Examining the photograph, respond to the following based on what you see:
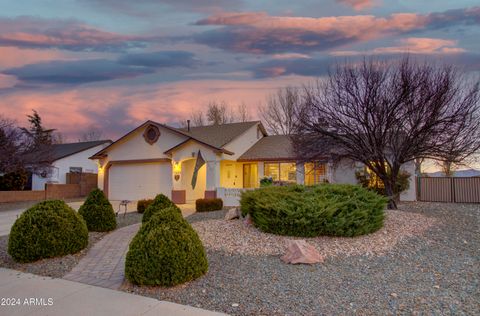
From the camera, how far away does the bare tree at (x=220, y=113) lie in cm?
3825

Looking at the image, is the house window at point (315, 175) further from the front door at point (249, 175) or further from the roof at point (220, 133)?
the roof at point (220, 133)

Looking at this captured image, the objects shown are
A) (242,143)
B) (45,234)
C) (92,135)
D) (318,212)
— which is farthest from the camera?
(92,135)

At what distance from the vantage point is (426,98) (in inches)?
435

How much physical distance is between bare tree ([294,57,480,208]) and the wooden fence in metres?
6.22

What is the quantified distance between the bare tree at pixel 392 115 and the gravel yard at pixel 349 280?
4427 mm

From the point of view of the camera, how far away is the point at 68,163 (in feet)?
89.9

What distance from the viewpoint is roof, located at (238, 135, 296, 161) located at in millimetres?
19047

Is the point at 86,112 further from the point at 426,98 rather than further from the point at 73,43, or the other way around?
the point at 426,98

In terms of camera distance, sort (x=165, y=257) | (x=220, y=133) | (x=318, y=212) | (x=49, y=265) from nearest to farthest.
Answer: (x=165, y=257) < (x=49, y=265) < (x=318, y=212) < (x=220, y=133)

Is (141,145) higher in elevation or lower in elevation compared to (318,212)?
higher

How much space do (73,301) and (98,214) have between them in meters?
5.20

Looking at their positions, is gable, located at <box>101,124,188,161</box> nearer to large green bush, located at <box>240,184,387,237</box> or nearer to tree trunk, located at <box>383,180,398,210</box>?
tree trunk, located at <box>383,180,398,210</box>

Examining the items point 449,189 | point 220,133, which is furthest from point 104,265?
point 449,189

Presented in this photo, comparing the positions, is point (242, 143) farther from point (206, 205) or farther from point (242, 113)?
point (242, 113)
